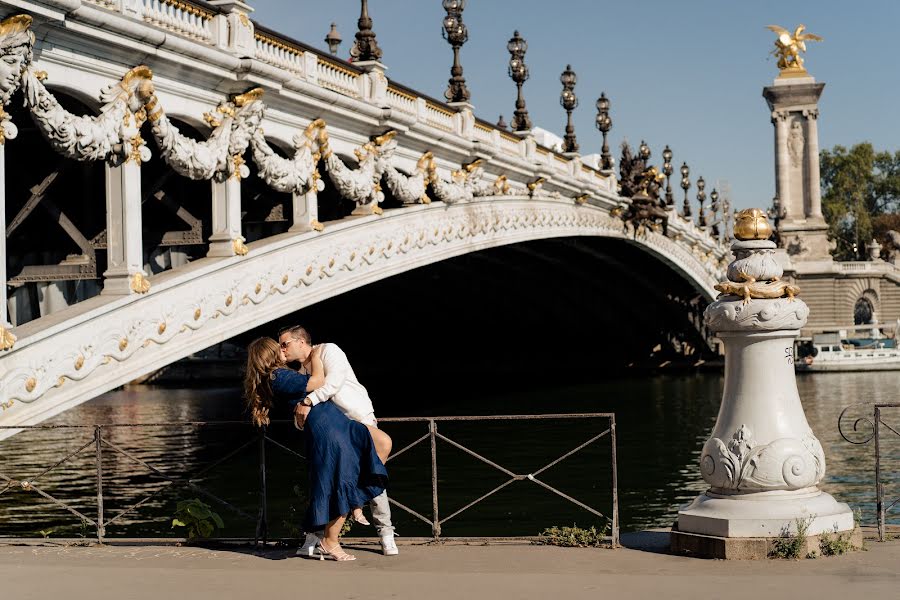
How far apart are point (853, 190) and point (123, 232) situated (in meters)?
107

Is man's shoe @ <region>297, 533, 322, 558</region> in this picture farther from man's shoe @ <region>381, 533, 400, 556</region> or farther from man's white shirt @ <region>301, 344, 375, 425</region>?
man's white shirt @ <region>301, 344, 375, 425</region>

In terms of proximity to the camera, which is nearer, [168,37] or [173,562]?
[173,562]

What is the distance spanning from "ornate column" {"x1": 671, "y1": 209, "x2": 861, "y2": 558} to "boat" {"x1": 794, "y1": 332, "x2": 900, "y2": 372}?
51.2 m

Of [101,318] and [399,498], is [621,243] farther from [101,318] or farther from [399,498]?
[101,318]

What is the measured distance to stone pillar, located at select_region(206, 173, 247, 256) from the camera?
17047mm

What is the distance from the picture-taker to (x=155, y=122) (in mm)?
15109

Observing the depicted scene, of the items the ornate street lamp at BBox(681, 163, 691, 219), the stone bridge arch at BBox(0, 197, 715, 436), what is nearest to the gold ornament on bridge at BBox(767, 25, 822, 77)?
the ornate street lamp at BBox(681, 163, 691, 219)

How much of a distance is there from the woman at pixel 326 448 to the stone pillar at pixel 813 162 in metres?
75.4

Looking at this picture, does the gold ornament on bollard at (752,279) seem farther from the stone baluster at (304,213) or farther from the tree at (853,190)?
the tree at (853,190)

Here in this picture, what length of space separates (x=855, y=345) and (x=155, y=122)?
56.3 meters

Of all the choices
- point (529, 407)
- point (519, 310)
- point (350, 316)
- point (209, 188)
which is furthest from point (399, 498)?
point (519, 310)

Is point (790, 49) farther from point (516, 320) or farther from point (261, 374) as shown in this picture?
point (261, 374)

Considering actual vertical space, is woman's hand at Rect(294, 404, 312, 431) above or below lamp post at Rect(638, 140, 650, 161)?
below

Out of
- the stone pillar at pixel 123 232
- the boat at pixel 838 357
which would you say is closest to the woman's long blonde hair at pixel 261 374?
the stone pillar at pixel 123 232
